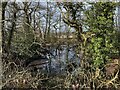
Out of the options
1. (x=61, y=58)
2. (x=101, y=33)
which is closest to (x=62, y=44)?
(x=61, y=58)

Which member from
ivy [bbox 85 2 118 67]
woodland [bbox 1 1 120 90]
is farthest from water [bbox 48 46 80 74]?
ivy [bbox 85 2 118 67]

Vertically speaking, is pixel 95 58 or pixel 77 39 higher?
pixel 77 39

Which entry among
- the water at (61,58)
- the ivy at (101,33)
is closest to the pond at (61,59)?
the water at (61,58)

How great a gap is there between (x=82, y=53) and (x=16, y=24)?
939mm

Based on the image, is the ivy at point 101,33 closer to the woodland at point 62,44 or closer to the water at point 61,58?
the woodland at point 62,44

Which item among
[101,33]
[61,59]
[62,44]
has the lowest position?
[61,59]

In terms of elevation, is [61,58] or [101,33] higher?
[101,33]

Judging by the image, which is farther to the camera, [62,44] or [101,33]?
[62,44]

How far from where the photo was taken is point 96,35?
12.5ft

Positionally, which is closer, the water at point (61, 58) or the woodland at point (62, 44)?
the woodland at point (62, 44)

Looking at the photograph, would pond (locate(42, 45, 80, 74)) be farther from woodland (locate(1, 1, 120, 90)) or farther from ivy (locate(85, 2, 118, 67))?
ivy (locate(85, 2, 118, 67))

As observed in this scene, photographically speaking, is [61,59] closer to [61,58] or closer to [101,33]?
[61,58]

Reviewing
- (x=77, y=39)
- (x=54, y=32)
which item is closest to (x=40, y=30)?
(x=54, y=32)

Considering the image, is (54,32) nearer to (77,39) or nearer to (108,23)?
(77,39)
